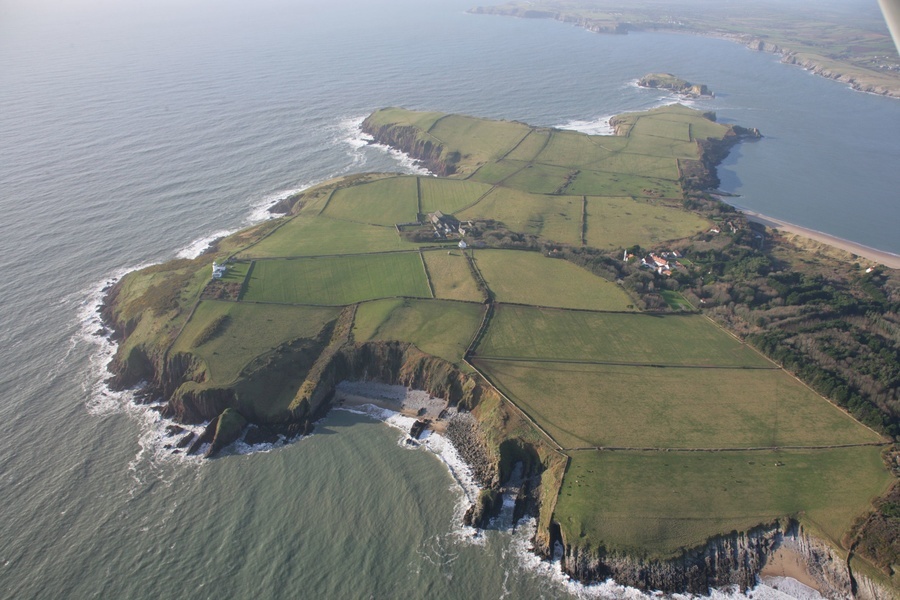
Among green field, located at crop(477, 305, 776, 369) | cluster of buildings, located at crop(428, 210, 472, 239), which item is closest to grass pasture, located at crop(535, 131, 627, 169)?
cluster of buildings, located at crop(428, 210, 472, 239)

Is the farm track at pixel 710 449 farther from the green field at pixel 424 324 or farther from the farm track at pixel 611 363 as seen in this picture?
the green field at pixel 424 324

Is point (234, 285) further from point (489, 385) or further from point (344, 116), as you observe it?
point (344, 116)

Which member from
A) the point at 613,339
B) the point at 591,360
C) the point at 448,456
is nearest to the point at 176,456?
the point at 448,456

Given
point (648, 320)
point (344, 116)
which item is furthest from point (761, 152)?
point (344, 116)

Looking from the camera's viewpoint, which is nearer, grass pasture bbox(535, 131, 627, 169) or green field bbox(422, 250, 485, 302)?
green field bbox(422, 250, 485, 302)

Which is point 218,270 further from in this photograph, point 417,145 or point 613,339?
point 417,145

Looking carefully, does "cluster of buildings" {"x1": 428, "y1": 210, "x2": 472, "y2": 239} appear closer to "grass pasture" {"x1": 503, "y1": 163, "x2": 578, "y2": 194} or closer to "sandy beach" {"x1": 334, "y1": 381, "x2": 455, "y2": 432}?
"grass pasture" {"x1": 503, "y1": 163, "x2": 578, "y2": 194}
